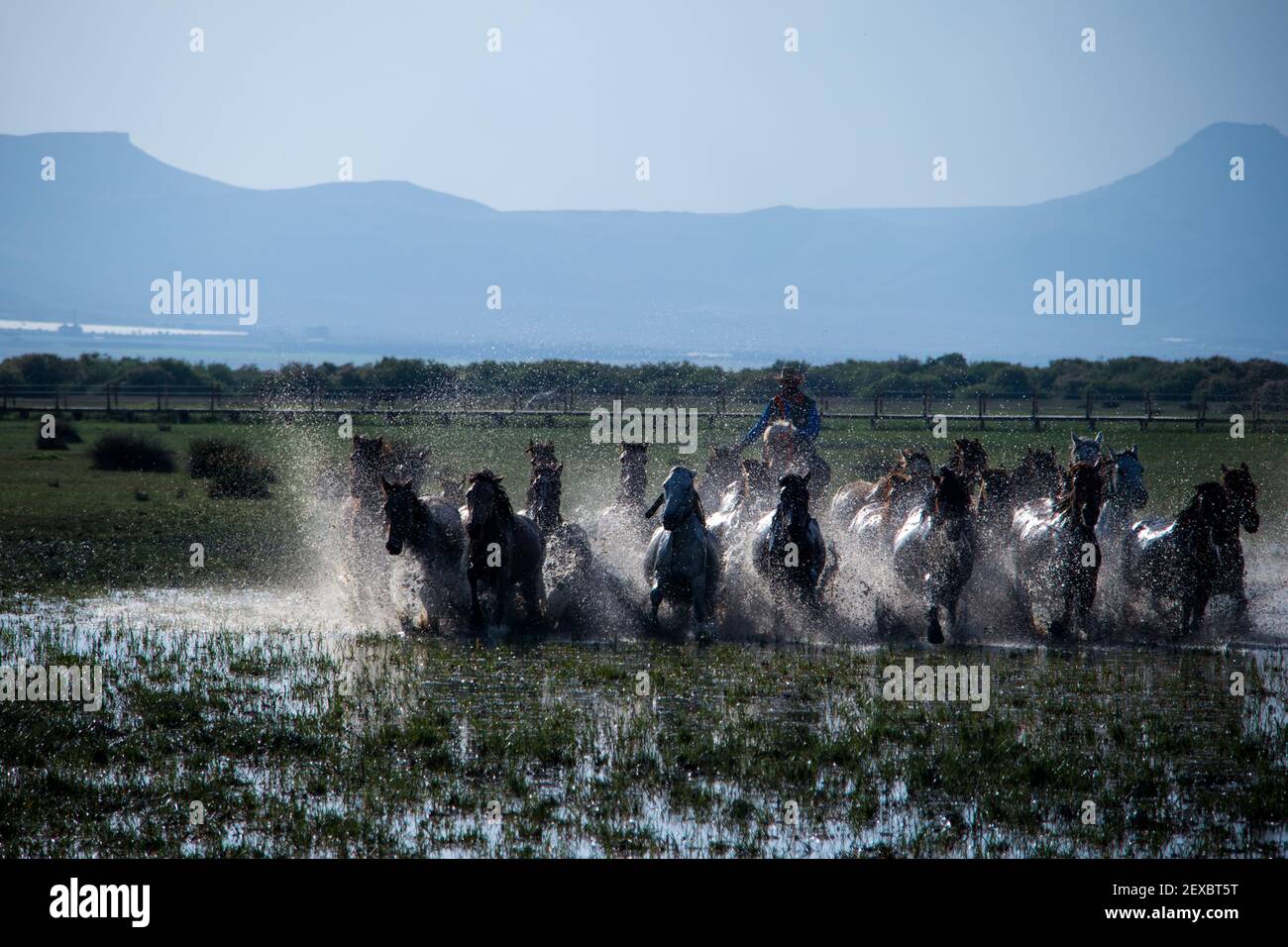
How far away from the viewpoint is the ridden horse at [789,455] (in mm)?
17391

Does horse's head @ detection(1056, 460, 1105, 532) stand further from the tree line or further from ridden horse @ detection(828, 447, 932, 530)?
the tree line

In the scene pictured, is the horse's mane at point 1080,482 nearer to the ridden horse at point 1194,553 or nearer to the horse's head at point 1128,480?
the ridden horse at point 1194,553

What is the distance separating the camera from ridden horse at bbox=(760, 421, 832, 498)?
57.1 feet

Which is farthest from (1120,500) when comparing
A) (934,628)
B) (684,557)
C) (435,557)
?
(435,557)

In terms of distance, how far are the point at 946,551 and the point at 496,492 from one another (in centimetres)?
471

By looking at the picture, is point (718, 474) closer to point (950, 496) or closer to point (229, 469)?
point (950, 496)

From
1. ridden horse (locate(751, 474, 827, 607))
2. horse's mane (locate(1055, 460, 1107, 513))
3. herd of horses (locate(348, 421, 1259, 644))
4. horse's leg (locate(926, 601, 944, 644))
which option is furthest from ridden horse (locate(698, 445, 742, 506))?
horse's mane (locate(1055, 460, 1107, 513))

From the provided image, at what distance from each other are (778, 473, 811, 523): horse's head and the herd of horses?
0.05 feet

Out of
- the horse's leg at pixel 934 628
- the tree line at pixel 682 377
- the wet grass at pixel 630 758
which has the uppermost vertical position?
the tree line at pixel 682 377

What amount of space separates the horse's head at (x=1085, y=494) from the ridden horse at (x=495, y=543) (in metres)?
5.76

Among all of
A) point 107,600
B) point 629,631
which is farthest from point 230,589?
point 629,631

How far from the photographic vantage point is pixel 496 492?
14141mm

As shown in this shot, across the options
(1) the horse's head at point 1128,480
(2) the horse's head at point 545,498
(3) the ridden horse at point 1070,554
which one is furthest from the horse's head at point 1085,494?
(2) the horse's head at point 545,498
